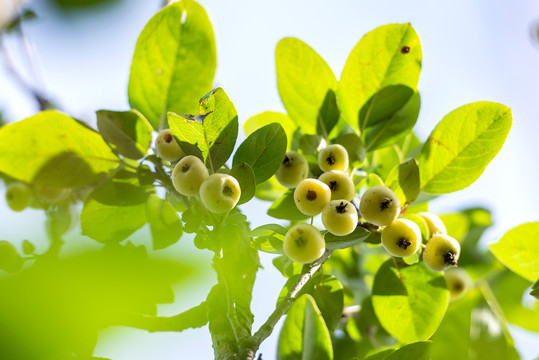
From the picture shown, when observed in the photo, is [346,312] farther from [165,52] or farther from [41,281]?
[41,281]

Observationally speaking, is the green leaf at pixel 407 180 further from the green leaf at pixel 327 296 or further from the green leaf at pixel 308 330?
the green leaf at pixel 308 330

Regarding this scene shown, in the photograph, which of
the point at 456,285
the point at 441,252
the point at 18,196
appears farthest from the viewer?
the point at 456,285

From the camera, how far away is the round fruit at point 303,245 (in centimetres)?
138

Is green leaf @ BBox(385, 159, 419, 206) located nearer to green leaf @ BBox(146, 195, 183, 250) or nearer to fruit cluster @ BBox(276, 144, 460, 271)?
fruit cluster @ BBox(276, 144, 460, 271)

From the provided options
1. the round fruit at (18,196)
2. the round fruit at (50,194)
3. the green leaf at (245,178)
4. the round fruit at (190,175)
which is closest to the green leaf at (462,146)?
the green leaf at (245,178)

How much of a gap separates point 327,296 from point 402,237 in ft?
1.43

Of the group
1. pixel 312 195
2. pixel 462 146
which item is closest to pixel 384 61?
pixel 462 146

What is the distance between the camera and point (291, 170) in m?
1.72

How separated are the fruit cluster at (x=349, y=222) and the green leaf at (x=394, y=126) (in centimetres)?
42

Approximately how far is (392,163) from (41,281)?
6.34 ft

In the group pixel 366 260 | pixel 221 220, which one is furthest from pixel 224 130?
pixel 366 260

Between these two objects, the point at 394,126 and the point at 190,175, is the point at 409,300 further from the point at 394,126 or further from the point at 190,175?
the point at 190,175

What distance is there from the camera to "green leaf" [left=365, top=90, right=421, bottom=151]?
1.94 metres

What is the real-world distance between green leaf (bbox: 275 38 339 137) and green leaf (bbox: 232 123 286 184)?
1.55ft
